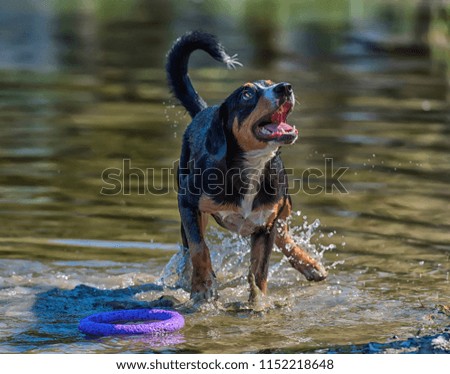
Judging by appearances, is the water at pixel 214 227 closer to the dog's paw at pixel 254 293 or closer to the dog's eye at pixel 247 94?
the dog's paw at pixel 254 293

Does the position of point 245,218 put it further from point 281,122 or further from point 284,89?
point 284,89

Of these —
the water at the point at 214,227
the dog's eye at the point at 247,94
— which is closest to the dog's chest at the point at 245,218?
the water at the point at 214,227

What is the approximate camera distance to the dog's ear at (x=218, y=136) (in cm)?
677

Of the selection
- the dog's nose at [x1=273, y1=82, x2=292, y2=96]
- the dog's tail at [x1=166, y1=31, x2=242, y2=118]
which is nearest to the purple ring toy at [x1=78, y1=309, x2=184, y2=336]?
the dog's nose at [x1=273, y1=82, x2=292, y2=96]

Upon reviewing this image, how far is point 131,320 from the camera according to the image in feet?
21.9

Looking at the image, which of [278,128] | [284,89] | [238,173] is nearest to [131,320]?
[238,173]

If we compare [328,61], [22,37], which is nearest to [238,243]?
[328,61]

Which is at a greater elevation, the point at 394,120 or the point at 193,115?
the point at 193,115

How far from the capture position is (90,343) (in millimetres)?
6141

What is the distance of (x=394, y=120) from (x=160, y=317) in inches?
327

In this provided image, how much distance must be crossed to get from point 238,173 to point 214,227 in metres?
2.49

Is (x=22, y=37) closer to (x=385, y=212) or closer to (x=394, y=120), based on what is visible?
(x=394, y=120)

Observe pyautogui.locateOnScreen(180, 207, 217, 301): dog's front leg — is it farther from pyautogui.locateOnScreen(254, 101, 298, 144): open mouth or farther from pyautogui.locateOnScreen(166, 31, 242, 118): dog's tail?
pyautogui.locateOnScreen(166, 31, 242, 118): dog's tail

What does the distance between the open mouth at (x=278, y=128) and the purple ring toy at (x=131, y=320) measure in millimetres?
1215
